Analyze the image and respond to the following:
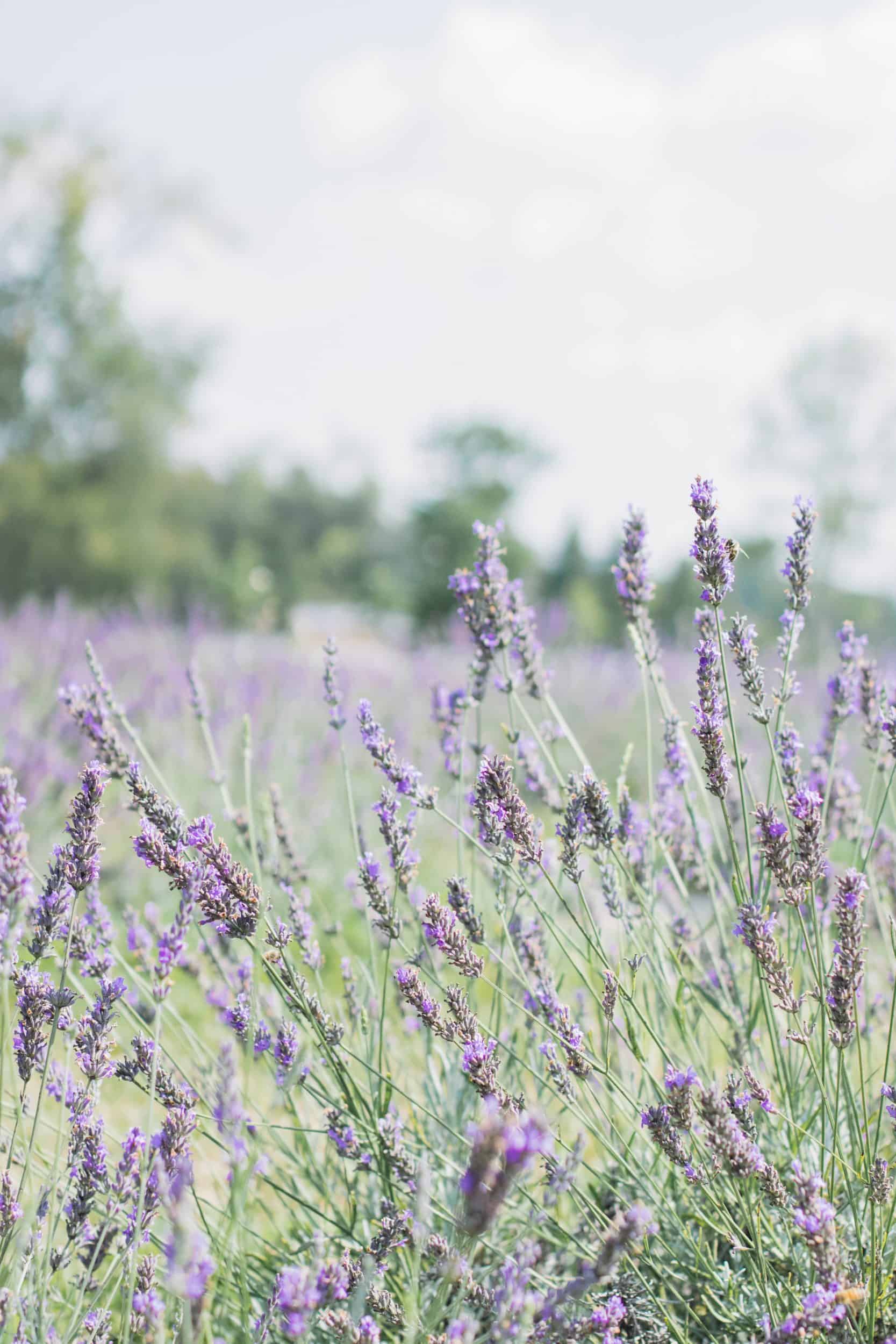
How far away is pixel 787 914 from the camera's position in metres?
1.75

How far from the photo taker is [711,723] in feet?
4.15

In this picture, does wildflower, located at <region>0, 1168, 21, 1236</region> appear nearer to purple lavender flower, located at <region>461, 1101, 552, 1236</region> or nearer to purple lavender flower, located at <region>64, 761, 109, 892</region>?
purple lavender flower, located at <region>64, 761, 109, 892</region>

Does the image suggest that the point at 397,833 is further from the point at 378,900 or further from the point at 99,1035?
the point at 99,1035

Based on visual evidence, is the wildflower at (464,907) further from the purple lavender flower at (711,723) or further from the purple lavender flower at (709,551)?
the purple lavender flower at (709,551)

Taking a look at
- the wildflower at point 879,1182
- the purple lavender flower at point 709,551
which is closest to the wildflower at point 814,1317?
the wildflower at point 879,1182

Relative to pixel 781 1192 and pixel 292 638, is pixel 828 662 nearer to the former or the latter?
pixel 292 638

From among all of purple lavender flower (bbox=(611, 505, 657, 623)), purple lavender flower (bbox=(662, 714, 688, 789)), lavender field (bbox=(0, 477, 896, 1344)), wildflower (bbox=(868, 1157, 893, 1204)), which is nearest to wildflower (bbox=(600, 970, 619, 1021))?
lavender field (bbox=(0, 477, 896, 1344))

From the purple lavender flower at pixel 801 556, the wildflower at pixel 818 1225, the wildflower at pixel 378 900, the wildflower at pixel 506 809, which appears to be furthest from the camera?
the purple lavender flower at pixel 801 556

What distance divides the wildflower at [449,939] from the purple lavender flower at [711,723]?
381 millimetres

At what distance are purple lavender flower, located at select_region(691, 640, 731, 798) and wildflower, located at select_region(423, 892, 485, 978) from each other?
381 mm

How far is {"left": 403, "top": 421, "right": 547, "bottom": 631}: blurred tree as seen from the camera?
33.2 metres

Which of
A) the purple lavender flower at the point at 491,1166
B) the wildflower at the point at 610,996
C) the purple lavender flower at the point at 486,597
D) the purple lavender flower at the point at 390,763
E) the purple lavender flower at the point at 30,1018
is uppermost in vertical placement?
the purple lavender flower at the point at 486,597

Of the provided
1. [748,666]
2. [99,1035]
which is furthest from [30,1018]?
[748,666]

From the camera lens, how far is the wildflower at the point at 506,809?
47.7 inches
